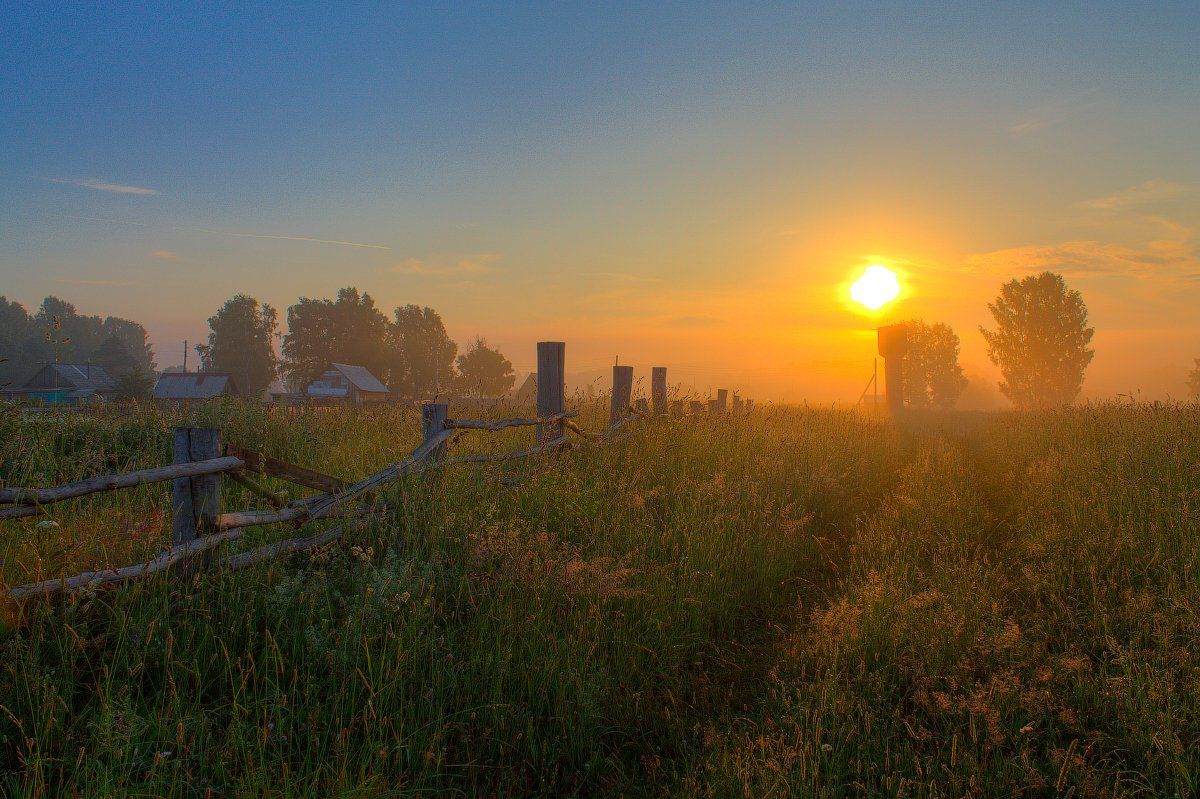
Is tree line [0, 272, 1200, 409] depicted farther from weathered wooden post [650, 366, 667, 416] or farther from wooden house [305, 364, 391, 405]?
weathered wooden post [650, 366, 667, 416]

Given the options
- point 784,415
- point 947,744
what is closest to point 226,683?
point 947,744

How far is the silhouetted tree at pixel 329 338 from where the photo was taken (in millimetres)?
61500

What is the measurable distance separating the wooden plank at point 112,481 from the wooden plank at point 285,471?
8cm

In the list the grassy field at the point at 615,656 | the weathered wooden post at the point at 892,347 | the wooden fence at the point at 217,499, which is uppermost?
the weathered wooden post at the point at 892,347

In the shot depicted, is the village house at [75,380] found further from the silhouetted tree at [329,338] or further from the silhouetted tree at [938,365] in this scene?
the silhouetted tree at [938,365]

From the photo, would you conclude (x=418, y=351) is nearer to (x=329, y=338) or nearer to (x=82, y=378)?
(x=329, y=338)

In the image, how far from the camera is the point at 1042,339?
128 feet

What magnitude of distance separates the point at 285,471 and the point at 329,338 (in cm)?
6393

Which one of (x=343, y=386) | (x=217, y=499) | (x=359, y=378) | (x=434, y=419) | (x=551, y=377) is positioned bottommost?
(x=217, y=499)

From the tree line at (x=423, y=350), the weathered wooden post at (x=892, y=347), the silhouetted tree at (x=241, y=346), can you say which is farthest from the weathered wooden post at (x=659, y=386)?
the silhouetted tree at (x=241, y=346)

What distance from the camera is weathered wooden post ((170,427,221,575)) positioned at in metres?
3.28

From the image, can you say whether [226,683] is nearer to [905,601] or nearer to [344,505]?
[344,505]

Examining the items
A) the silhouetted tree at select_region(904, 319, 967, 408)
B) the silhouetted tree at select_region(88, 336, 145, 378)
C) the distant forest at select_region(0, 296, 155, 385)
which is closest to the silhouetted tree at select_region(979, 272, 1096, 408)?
the silhouetted tree at select_region(904, 319, 967, 408)

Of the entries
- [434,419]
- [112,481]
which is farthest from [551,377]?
[112,481]
